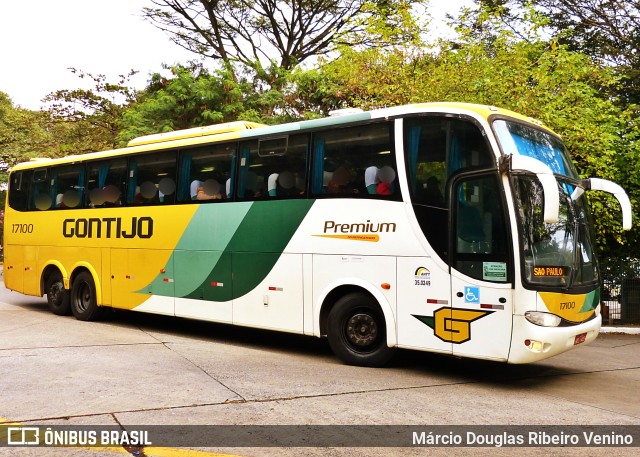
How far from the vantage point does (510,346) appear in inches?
288

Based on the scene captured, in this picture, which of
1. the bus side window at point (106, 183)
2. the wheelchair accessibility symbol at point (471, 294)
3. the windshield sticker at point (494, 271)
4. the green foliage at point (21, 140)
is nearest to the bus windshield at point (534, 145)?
the windshield sticker at point (494, 271)

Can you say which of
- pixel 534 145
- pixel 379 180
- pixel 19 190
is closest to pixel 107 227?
pixel 19 190

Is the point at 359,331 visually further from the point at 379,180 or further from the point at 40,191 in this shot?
the point at 40,191

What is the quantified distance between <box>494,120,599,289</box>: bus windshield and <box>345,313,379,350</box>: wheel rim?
87.6 inches

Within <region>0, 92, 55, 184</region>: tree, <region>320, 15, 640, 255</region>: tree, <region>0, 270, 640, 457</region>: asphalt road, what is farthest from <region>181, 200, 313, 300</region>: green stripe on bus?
<region>0, 92, 55, 184</region>: tree

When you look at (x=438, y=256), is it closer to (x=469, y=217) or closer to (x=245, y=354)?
(x=469, y=217)

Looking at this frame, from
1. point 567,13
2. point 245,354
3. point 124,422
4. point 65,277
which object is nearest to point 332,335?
point 245,354

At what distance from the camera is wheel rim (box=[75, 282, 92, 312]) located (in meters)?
13.3

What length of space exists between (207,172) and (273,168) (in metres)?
1.50

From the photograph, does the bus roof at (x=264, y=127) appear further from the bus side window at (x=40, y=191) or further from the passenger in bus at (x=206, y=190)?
the passenger in bus at (x=206, y=190)

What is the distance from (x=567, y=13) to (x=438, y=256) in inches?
788

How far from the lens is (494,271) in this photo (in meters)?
7.39

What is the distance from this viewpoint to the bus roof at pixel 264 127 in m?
8.01

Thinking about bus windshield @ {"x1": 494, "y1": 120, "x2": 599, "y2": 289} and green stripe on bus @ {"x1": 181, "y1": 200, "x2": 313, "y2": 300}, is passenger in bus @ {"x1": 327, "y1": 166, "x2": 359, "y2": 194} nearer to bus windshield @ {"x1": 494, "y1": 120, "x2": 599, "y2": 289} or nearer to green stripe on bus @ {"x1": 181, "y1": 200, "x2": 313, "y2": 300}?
green stripe on bus @ {"x1": 181, "y1": 200, "x2": 313, "y2": 300}
